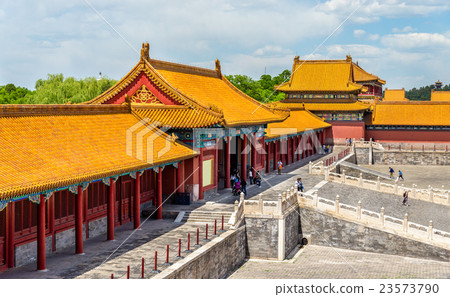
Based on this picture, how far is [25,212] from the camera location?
2177cm

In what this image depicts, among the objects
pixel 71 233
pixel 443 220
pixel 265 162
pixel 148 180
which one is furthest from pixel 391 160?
pixel 71 233

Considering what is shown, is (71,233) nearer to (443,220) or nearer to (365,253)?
(365,253)

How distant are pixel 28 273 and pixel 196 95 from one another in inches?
723

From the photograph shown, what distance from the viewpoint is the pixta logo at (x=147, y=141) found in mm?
26750

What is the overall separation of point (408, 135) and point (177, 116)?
4690cm

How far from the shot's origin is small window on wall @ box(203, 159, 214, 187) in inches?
1343

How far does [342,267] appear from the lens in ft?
94.0

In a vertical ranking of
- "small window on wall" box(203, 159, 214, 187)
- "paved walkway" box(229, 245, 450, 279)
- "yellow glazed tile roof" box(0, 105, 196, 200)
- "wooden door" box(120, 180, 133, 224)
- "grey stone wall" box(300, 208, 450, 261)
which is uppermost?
"yellow glazed tile roof" box(0, 105, 196, 200)

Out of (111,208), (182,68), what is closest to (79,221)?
(111,208)

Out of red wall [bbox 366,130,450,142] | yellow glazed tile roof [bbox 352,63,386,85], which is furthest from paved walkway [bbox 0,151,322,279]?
yellow glazed tile roof [bbox 352,63,386,85]

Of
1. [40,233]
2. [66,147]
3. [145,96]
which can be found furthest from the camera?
[145,96]

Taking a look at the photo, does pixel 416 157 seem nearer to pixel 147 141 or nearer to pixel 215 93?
pixel 215 93

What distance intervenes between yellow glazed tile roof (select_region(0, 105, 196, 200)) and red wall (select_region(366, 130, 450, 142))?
158 feet

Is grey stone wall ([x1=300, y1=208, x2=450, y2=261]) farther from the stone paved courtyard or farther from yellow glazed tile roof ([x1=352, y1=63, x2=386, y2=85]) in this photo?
yellow glazed tile roof ([x1=352, y1=63, x2=386, y2=85])
